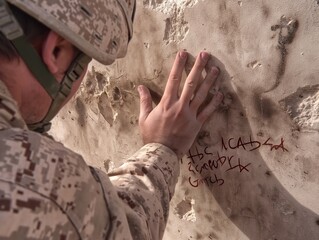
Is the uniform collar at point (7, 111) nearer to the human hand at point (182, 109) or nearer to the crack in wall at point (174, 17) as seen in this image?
the human hand at point (182, 109)

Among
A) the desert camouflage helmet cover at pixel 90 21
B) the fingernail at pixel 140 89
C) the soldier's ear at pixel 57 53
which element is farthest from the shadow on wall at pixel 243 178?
the soldier's ear at pixel 57 53

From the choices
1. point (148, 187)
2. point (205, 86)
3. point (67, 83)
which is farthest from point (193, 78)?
point (67, 83)

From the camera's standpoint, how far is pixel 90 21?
1069 mm

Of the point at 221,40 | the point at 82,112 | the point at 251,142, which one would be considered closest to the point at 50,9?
the point at 221,40

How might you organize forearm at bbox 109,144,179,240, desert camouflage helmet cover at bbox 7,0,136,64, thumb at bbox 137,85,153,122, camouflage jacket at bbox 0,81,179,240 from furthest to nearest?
thumb at bbox 137,85,153,122 < forearm at bbox 109,144,179,240 < desert camouflage helmet cover at bbox 7,0,136,64 < camouflage jacket at bbox 0,81,179,240

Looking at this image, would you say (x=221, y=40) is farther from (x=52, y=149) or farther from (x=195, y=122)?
(x=52, y=149)

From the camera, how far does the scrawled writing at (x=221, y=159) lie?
1.55 m

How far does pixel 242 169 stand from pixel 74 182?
75 centimetres

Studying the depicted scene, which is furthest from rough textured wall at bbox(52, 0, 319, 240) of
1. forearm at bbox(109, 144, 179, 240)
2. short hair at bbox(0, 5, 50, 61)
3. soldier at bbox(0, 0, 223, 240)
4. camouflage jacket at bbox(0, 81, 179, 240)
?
short hair at bbox(0, 5, 50, 61)

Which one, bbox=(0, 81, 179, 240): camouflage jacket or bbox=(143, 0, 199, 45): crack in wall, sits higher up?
bbox=(143, 0, 199, 45): crack in wall

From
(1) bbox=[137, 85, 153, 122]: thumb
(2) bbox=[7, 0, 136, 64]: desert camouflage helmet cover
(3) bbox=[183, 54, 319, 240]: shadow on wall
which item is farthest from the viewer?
(1) bbox=[137, 85, 153, 122]: thumb

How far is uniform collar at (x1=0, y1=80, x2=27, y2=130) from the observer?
93 cm

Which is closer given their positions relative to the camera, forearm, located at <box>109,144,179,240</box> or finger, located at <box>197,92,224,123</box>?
forearm, located at <box>109,144,179,240</box>

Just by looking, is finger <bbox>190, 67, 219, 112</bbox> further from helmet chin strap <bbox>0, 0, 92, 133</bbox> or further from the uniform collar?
the uniform collar
